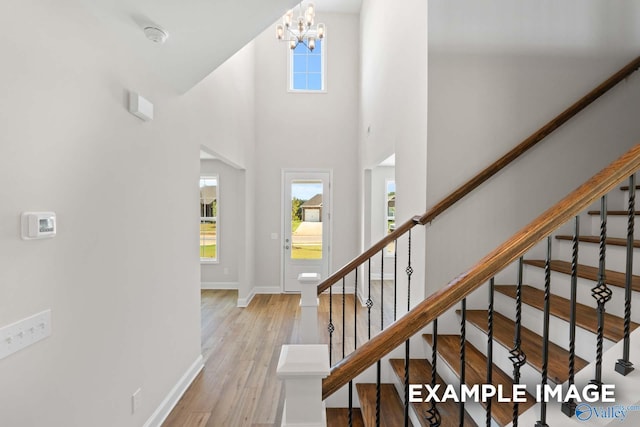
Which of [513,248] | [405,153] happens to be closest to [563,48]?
[405,153]

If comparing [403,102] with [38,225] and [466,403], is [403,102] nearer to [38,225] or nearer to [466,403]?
[466,403]

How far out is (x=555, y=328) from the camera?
1.69m

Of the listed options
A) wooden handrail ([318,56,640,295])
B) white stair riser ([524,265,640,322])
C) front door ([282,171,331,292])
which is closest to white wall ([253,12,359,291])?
front door ([282,171,331,292])

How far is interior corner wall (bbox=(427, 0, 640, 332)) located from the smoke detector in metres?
1.81

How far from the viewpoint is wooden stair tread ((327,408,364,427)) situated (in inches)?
83.4

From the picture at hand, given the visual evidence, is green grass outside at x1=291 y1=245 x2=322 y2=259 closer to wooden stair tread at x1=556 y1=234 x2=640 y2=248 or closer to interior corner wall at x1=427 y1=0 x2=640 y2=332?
interior corner wall at x1=427 y1=0 x2=640 y2=332

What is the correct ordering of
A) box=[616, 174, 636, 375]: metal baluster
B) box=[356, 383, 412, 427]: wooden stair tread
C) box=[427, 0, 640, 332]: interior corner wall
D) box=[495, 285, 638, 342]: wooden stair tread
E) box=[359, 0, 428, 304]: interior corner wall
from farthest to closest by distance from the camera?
1. box=[359, 0, 428, 304]: interior corner wall
2. box=[427, 0, 640, 332]: interior corner wall
3. box=[356, 383, 412, 427]: wooden stair tread
4. box=[495, 285, 638, 342]: wooden stair tread
5. box=[616, 174, 636, 375]: metal baluster

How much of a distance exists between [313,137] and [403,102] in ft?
9.76

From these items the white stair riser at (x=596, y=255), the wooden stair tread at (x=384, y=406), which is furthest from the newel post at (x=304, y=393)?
the white stair riser at (x=596, y=255)

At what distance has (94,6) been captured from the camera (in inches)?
60.2

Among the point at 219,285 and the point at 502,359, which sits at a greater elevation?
the point at 502,359

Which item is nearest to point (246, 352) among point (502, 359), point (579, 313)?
point (502, 359)

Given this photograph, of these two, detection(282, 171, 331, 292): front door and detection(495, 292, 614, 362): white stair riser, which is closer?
detection(495, 292, 614, 362): white stair riser

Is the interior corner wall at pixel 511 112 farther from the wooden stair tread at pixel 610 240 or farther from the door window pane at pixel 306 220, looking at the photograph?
the door window pane at pixel 306 220
